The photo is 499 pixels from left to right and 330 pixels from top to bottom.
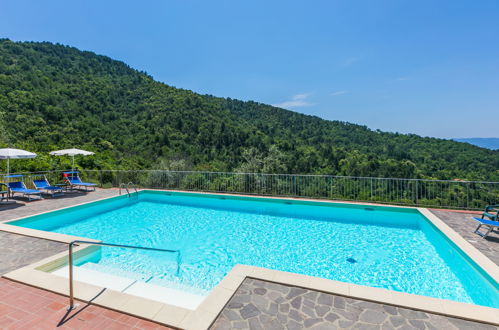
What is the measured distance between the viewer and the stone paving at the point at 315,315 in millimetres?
2410

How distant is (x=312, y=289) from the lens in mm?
3045

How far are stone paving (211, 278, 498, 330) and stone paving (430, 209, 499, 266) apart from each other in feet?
8.30

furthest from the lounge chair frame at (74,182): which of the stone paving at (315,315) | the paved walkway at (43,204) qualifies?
the stone paving at (315,315)

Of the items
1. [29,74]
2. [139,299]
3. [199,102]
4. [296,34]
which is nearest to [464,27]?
[296,34]

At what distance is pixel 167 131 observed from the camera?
2786 cm

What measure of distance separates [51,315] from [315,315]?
2.68m

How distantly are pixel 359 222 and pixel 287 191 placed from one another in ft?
9.53

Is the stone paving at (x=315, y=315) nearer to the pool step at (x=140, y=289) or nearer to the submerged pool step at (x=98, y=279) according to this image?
the pool step at (x=140, y=289)

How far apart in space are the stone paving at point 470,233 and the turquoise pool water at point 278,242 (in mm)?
364

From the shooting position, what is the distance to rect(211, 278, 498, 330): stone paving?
7.91 feet

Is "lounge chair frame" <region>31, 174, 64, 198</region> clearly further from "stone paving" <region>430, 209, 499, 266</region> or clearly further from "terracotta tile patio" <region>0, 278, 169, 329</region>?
"stone paving" <region>430, 209, 499, 266</region>

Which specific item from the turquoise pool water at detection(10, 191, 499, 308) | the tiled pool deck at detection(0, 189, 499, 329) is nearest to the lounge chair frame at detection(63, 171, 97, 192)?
the turquoise pool water at detection(10, 191, 499, 308)

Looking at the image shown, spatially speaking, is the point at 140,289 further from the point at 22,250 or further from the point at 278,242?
the point at 278,242

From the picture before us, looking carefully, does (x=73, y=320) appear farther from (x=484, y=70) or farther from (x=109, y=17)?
(x=109, y=17)
